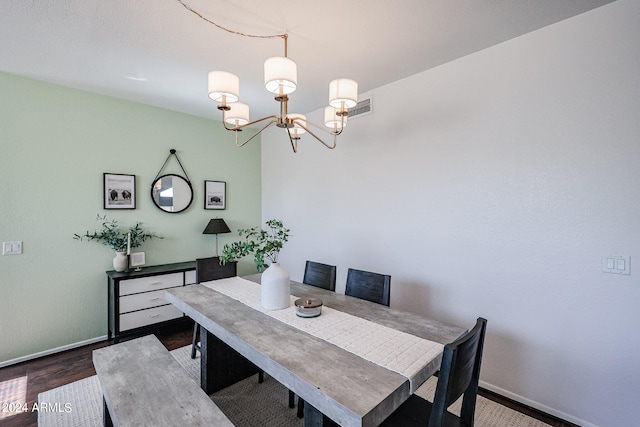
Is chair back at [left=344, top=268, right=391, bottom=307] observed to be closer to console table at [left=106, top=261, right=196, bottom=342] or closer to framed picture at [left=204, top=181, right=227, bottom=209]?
console table at [left=106, top=261, right=196, bottom=342]

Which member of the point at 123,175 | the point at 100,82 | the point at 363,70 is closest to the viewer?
the point at 363,70

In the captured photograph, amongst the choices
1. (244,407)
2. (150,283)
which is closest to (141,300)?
(150,283)

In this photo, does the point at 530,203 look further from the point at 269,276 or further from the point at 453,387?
the point at 269,276

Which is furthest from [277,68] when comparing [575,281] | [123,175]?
[123,175]

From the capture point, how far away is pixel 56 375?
2.48 meters

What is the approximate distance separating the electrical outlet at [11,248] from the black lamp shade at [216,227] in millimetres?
1648

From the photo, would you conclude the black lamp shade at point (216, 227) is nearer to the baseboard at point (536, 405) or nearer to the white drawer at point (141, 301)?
the white drawer at point (141, 301)

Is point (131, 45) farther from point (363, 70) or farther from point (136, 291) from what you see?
point (136, 291)

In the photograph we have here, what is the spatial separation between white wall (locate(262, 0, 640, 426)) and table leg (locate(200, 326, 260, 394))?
1550mm

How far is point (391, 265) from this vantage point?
287 centimetres

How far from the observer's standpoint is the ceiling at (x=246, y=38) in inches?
70.5

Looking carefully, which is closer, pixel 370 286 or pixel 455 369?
pixel 455 369

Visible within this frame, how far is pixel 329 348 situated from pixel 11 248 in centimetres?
310

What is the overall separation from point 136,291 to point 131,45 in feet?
7.39
